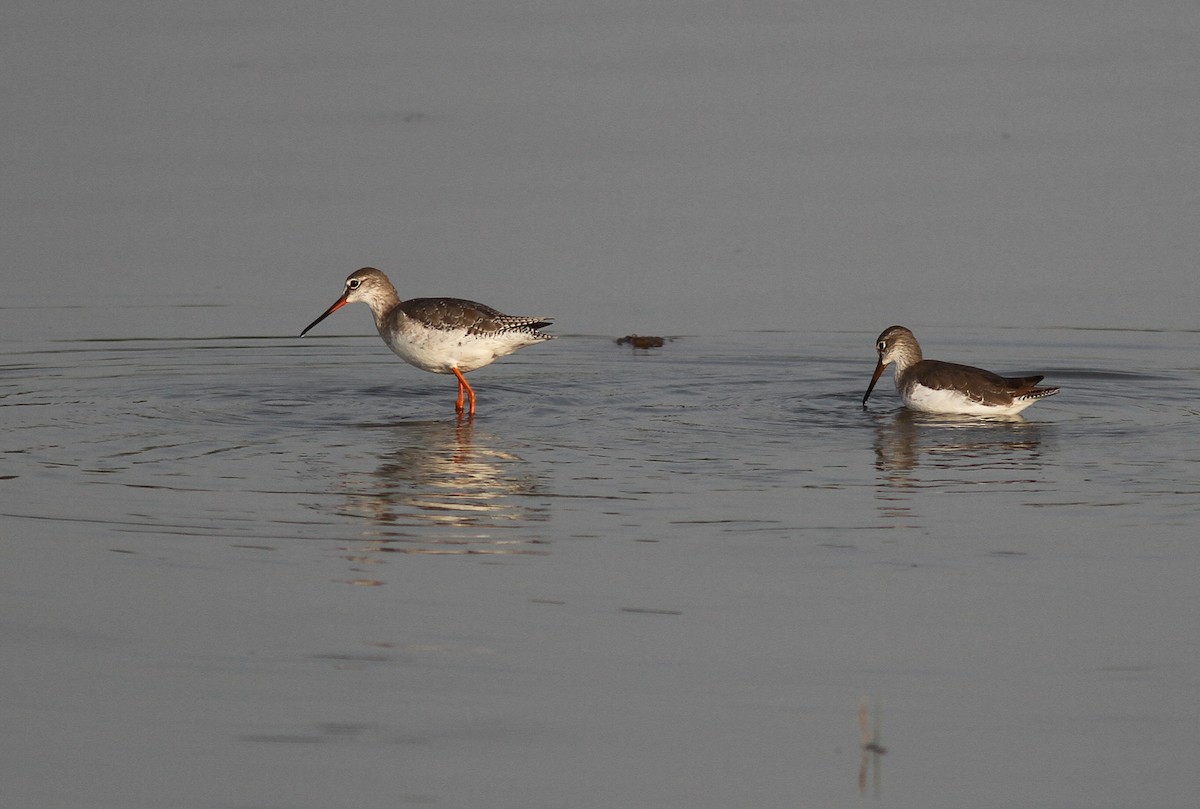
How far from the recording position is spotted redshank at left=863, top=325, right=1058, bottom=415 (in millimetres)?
13578

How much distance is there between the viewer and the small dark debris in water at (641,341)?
50.4ft

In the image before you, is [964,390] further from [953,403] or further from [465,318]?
[465,318]

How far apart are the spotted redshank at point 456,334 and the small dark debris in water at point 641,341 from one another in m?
0.92

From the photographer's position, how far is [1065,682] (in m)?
7.29

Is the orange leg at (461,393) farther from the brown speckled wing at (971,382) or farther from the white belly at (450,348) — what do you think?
the brown speckled wing at (971,382)

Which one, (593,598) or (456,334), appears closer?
(593,598)

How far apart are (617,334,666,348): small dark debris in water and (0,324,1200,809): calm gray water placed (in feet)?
4.76

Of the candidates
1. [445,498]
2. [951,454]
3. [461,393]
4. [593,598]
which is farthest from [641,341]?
[593,598]

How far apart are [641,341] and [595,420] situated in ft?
8.49

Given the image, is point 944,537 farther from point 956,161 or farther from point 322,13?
point 322,13

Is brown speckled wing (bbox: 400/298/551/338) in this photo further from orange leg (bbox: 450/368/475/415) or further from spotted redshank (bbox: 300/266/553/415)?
orange leg (bbox: 450/368/475/415)

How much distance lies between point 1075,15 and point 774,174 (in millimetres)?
10110

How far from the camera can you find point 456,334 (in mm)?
14164

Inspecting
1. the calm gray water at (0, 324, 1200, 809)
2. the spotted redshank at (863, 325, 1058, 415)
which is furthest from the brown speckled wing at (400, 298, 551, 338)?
the spotted redshank at (863, 325, 1058, 415)
